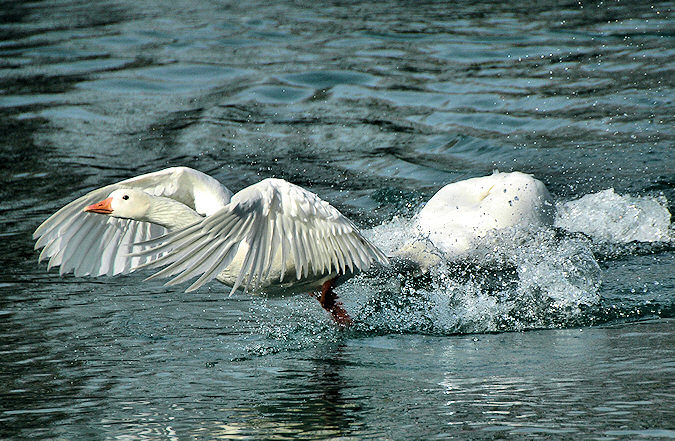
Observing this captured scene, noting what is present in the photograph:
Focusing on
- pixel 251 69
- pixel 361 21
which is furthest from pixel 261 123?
pixel 361 21

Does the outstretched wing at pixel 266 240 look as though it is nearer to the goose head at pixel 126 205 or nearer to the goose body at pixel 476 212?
the goose head at pixel 126 205

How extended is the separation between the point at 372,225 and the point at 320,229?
3056 millimetres

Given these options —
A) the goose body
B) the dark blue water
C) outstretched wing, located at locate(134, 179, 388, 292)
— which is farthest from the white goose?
the goose body

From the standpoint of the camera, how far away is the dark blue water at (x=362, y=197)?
432cm

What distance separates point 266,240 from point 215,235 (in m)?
0.33

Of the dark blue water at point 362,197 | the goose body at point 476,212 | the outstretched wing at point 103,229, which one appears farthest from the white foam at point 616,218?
the outstretched wing at point 103,229

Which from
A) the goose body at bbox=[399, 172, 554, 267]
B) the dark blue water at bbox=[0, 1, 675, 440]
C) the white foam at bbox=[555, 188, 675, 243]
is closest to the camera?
Answer: the dark blue water at bbox=[0, 1, 675, 440]

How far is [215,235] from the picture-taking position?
4969 mm

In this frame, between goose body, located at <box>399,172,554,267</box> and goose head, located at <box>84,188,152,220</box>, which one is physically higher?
goose head, located at <box>84,188,152,220</box>

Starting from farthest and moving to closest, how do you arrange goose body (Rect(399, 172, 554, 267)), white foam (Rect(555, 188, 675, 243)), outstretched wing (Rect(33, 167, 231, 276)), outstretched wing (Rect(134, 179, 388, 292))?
white foam (Rect(555, 188, 675, 243)), goose body (Rect(399, 172, 554, 267)), outstretched wing (Rect(33, 167, 231, 276)), outstretched wing (Rect(134, 179, 388, 292))

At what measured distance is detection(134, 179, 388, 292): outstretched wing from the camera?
16.0 feet

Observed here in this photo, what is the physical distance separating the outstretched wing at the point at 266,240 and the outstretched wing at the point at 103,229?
0.97 metres

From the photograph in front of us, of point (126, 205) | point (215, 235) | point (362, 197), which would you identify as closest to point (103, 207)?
point (126, 205)

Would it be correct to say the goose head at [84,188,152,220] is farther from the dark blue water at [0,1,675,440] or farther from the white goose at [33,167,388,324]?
the dark blue water at [0,1,675,440]
